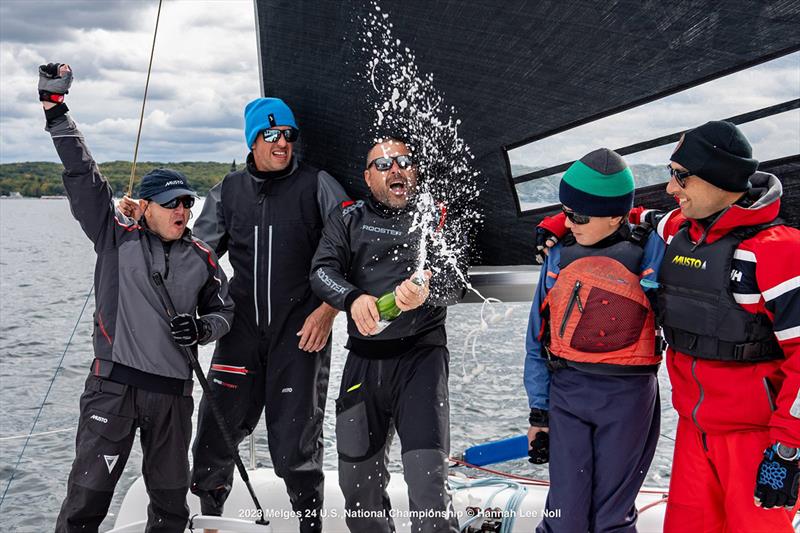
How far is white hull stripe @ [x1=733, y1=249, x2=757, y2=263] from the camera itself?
1.76 meters

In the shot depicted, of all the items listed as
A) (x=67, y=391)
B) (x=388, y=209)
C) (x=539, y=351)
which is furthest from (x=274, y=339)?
(x=67, y=391)

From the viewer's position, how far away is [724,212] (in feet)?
5.90

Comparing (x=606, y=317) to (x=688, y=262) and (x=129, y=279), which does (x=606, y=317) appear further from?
(x=129, y=279)

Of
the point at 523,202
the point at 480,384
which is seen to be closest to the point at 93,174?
the point at 523,202

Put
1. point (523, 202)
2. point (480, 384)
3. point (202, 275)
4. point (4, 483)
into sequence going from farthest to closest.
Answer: point (480, 384) < point (4, 483) < point (523, 202) < point (202, 275)

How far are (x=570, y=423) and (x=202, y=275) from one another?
1.10 metres

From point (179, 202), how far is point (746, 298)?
59.4 inches

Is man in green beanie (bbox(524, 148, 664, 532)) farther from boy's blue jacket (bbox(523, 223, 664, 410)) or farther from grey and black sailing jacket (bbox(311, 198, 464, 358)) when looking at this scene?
grey and black sailing jacket (bbox(311, 198, 464, 358))

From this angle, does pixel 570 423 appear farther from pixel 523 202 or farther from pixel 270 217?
pixel 270 217

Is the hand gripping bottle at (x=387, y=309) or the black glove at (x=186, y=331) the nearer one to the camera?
the hand gripping bottle at (x=387, y=309)

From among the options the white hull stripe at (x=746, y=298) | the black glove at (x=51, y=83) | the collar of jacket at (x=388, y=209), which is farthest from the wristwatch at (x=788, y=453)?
the black glove at (x=51, y=83)

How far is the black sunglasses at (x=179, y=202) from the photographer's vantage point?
2.26m

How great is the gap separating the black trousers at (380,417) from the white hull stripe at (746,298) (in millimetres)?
846

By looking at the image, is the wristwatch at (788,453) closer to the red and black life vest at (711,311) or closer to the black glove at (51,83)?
the red and black life vest at (711,311)
